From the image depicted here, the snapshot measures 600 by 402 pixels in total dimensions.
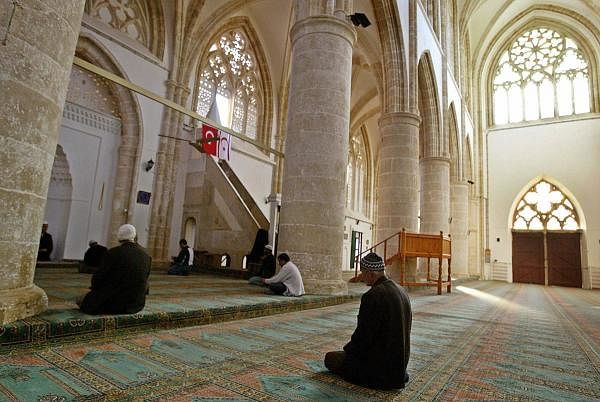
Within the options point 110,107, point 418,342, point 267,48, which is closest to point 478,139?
point 267,48

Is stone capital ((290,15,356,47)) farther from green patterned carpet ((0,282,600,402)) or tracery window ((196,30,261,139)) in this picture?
tracery window ((196,30,261,139))

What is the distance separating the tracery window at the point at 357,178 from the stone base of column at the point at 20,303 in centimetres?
1885

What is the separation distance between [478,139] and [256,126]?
505 inches

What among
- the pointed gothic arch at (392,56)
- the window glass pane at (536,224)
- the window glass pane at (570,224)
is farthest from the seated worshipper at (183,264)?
the window glass pane at (570,224)

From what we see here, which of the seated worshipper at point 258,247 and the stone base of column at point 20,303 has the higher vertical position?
the seated worshipper at point 258,247

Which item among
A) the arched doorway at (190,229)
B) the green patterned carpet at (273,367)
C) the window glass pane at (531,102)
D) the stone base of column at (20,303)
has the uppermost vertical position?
the window glass pane at (531,102)

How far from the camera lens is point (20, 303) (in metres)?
2.73

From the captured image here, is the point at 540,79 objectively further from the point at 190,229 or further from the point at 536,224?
the point at 190,229

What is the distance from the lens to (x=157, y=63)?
38.4 feet

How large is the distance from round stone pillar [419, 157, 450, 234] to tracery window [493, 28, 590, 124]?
11.4 meters

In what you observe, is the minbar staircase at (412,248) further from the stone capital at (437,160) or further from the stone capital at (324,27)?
the stone capital at (437,160)

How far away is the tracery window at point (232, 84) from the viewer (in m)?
14.2

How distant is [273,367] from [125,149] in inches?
400

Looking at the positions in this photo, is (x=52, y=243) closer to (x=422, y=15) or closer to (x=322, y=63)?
(x=322, y=63)
